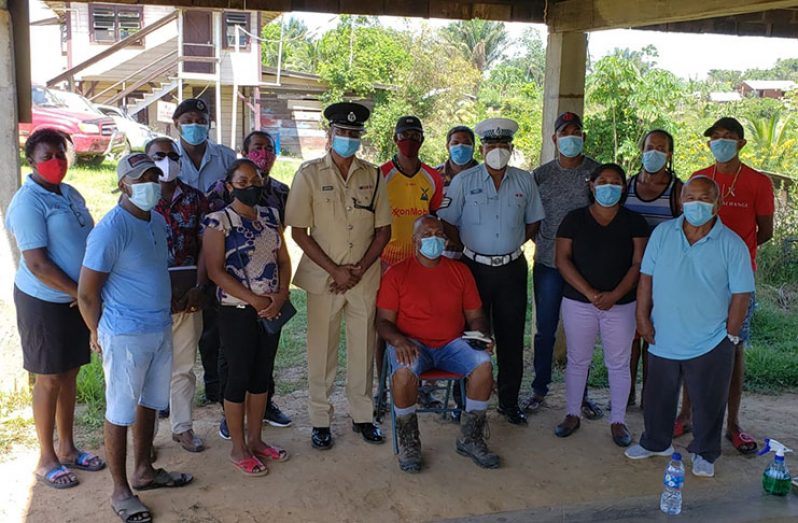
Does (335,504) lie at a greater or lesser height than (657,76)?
lesser

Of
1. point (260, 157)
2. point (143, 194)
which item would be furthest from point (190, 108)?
point (143, 194)

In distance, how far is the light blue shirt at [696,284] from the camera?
164 inches

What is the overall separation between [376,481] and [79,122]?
13794 mm

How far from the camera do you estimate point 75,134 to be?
15.4m

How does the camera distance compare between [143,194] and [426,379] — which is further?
[426,379]

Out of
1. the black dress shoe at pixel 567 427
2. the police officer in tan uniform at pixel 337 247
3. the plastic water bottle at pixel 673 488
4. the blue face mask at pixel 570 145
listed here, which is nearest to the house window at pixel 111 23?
the police officer in tan uniform at pixel 337 247

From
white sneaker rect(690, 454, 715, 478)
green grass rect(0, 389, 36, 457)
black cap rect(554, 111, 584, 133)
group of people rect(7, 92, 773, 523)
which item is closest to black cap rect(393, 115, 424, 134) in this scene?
group of people rect(7, 92, 773, 523)

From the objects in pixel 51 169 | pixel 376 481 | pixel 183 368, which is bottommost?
pixel 376 481

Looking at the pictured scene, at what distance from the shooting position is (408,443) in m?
4.47

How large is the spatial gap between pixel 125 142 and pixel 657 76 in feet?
39.4

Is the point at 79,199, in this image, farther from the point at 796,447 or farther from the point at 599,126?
the point at 599,126

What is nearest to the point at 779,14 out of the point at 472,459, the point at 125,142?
the point at 472,459

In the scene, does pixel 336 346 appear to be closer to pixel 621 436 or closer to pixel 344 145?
pixel 344 145

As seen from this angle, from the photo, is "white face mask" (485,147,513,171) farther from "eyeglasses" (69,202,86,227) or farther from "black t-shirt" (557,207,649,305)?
"eyeglasses" (69,202,86,227)
